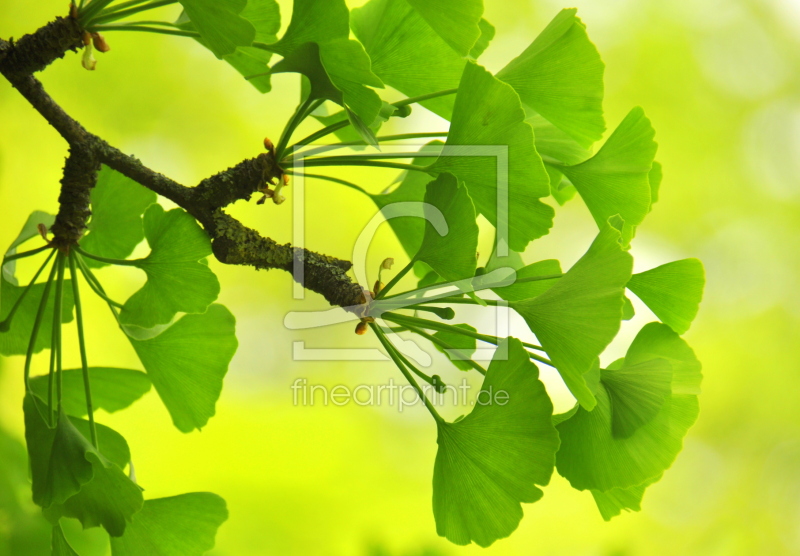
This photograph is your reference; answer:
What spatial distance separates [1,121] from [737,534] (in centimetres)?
193

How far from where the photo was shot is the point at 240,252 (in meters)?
0.38

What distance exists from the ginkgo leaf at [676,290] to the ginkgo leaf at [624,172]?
3 centimetres

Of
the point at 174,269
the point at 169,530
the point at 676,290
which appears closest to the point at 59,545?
the point at 169,530

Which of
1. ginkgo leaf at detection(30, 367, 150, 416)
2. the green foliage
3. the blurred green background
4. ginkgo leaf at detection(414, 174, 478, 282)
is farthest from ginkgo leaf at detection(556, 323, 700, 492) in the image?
the blurred green background

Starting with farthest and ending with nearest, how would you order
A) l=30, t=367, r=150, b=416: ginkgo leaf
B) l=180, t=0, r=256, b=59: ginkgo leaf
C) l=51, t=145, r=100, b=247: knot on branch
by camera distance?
l=30, t=367, r=150, b=416: ginkgo leaf
l=51, t=145, r=100, b=247: knot on branch
l=180, t=0, r=256, b=59: ginkgo leaf

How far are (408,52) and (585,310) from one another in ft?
0.61

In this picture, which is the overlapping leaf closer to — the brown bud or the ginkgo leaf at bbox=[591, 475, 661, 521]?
the brown bud

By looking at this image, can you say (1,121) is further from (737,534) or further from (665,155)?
(737,534)

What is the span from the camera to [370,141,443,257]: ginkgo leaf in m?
0.46

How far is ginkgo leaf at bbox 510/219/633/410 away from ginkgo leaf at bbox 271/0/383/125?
0.41ft

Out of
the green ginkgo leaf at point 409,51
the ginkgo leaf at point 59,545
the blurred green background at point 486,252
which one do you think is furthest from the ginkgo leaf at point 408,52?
the blurred green background at point 486,252

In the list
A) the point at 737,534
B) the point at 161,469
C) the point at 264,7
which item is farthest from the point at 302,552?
→ the point at 264,7

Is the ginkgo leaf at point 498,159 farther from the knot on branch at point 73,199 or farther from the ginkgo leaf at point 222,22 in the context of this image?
the knot on branch at point 73,199

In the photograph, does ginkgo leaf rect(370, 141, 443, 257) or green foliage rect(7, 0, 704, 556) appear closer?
green foliage rect(7, 0, 704, 556)
